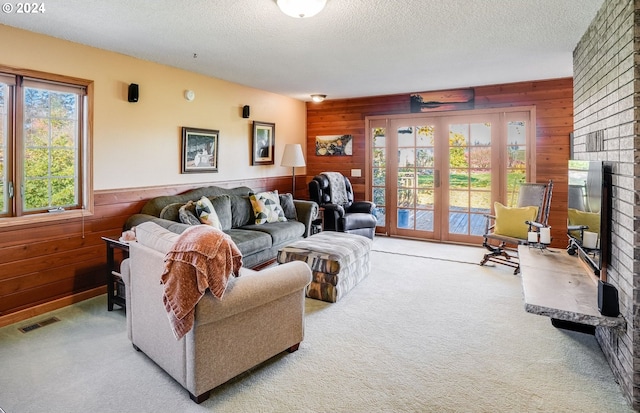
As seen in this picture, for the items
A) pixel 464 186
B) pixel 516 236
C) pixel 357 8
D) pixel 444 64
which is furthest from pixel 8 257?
pixel 464 186

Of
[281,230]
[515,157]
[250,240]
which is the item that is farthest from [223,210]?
[515,157]

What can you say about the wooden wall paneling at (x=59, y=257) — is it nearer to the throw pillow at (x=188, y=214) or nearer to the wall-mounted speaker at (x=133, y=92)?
the throw pillow at (x=188, y=214)

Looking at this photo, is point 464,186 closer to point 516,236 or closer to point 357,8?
point 516,236

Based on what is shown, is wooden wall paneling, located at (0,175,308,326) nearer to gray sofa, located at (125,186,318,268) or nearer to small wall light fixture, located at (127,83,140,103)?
gray sofa, located at (125,186,318,268)

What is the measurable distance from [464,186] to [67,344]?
523 cm

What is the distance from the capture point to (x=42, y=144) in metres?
3.30

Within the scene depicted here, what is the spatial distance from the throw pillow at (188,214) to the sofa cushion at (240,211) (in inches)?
26.3

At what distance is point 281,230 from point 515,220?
2.77m

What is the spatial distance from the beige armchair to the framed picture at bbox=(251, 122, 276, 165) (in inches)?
131

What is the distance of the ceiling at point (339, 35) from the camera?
8.87 feet

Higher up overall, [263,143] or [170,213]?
[263,143]

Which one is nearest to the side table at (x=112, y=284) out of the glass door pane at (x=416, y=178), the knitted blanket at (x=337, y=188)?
the knitted blanket at (x=337, y=188)

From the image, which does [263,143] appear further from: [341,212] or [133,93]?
[133,93]

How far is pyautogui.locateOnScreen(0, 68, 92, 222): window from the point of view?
307 cm
